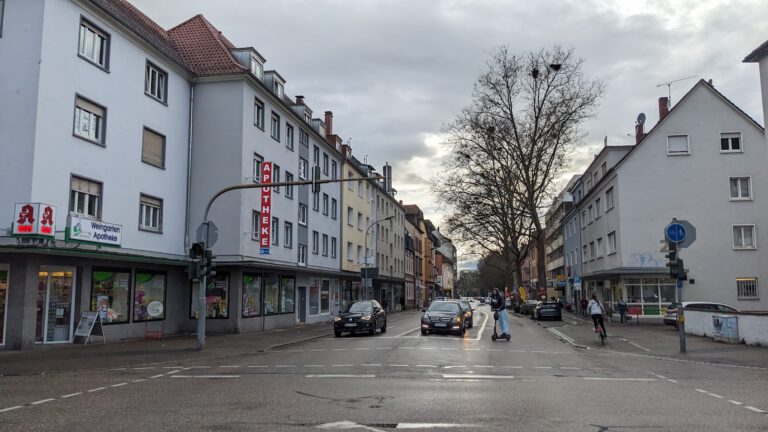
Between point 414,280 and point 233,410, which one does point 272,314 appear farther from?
point 414,280

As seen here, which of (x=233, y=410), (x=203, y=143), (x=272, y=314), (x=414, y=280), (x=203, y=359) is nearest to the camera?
(x=233, y=410)

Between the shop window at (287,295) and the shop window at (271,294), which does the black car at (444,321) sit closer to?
the shop window at (271,294)

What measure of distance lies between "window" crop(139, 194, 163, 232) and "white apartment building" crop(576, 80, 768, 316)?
25.7m

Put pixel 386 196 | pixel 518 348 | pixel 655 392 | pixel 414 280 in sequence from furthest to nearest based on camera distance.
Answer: pixel 414 280 < pixel 386 196 < pixel 518 348 < pixel 655 392

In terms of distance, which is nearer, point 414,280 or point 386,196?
point 386,196

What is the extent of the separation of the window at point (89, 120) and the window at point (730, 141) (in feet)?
109

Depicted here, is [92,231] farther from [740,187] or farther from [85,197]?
[740,187]

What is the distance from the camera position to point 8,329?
1791 centimetres

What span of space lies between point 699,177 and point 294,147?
23928 millimetres

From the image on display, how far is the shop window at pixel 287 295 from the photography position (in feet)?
108

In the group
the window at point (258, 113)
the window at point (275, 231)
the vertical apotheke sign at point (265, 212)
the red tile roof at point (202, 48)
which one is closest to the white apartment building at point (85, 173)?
the red tile roof at point (202, 48)

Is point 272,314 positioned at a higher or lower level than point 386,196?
lower

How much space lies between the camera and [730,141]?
3597 centimetres

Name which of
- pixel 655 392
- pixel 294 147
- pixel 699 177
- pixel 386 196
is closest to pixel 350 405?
pixel 655 392
